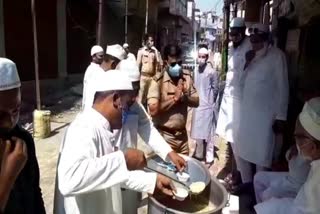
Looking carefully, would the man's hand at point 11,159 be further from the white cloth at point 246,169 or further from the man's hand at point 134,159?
the white cloth at point 246,169

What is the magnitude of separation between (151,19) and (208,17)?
3390 centimetres

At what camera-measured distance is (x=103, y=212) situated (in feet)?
6.72

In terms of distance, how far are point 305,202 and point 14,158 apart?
1.69 meters

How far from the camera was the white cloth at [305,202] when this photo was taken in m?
2.25

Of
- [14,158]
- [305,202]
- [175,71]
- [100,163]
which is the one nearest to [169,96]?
[175,71]

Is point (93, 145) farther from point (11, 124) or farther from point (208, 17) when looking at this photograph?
point (208, 17)

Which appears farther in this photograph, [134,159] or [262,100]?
[262,100]

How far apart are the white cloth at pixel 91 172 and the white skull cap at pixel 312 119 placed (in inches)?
38.4

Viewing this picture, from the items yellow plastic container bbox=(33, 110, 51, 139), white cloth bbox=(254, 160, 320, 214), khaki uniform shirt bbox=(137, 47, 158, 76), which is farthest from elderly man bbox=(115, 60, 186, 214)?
khaki uniform shirt bbox=(137, 47, 158, 76)

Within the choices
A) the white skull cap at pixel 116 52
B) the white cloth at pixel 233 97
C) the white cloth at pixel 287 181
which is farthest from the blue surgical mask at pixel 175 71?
the white cloth at pixel 287 181

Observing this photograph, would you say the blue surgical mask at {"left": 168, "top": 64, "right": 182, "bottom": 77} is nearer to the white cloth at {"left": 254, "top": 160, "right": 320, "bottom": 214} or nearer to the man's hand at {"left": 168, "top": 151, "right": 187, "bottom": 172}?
the man's hand at {"left": 168, "top": 151, "right": 187, "bottom": 172}

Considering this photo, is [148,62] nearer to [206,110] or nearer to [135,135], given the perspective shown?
[206,110]

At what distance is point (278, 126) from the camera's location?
12.4 feet

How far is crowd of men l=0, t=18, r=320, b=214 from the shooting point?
163cm
